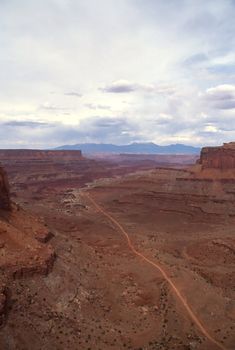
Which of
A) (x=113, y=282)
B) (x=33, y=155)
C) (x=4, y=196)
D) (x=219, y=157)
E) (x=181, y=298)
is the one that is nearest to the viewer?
(x=181, y=298)

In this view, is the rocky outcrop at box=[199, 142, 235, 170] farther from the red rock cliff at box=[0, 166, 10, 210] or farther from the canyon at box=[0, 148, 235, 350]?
the red rock cliff at box=[0, 166, 10, 210]

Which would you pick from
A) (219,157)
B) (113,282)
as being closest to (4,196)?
(113,282)

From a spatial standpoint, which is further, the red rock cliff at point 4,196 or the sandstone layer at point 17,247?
the red rock cliff at point 4,196

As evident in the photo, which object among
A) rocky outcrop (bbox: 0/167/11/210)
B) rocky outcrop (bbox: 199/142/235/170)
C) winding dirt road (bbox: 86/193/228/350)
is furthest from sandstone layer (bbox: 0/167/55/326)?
rocky outcrop (bbox: 199/142/235/170)

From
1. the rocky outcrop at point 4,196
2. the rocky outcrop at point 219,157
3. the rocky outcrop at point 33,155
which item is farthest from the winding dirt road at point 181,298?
the rocky outcrop at point 33,155

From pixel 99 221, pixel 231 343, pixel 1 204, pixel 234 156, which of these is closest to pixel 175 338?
pixel 231 343

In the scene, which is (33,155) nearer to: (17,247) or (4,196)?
(4,196)

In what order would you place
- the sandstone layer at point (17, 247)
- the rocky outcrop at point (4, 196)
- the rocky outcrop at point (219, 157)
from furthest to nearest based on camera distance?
the rocky outcrop at point (219, 157) < the rocky outcrop at point (4, 196) < the sandstone layer at point (17, 247)

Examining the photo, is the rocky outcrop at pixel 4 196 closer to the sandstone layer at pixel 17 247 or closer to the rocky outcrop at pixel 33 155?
the sandstone layer at pixel 17 247

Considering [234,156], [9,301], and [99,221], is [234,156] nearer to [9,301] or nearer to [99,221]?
[99,221]
